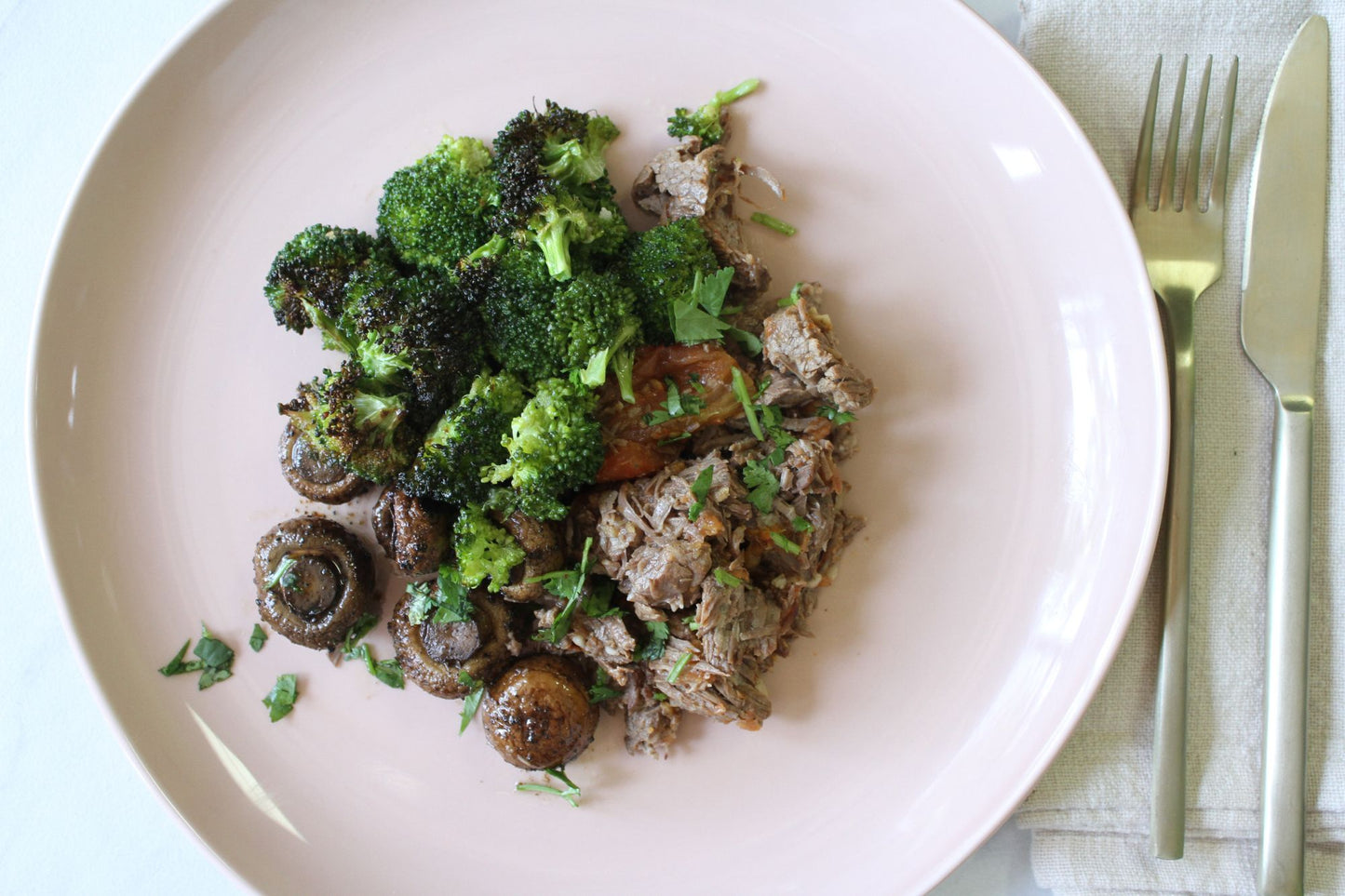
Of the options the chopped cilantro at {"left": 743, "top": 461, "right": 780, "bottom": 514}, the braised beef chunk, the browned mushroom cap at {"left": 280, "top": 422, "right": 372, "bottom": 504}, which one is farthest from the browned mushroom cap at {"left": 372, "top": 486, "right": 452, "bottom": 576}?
the braised beef chunk

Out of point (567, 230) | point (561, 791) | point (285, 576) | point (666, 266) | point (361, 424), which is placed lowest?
point (561, 791)

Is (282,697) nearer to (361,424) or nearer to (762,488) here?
(361,424)

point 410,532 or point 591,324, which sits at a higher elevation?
point 591,324

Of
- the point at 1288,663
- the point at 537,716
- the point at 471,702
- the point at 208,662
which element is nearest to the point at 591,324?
the point at 537,716

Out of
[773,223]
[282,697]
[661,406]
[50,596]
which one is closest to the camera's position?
[661,406]

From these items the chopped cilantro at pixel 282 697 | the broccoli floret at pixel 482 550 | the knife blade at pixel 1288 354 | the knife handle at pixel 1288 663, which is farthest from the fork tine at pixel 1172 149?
the chopped cilantro at pixel 282 697

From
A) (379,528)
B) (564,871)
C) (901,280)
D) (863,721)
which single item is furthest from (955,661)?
(379,528)

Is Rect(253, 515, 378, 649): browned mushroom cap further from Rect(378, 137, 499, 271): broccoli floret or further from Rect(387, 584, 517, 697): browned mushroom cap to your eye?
Rect(378, 137, 499, 271): broccoli floret
